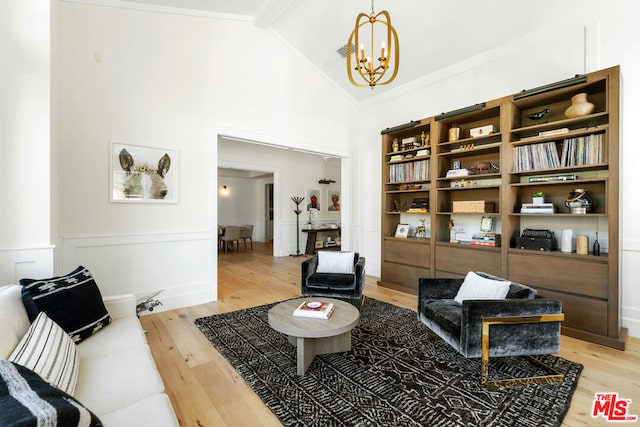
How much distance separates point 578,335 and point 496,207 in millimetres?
1601

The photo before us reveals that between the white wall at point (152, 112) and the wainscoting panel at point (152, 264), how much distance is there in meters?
0.01

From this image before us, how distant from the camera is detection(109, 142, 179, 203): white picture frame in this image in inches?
131

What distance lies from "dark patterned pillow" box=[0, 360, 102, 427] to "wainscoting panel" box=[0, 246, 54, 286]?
1.74 metres

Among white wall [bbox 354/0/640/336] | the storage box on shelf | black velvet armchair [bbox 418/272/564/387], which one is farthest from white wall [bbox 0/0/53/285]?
white wall [bbox 354/0/640/336]

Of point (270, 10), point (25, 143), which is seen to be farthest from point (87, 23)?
point (270, 10)

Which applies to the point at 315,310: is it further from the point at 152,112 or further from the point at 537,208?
the point at 152,112

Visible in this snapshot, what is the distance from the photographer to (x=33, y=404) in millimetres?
808

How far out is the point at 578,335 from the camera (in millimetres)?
2867

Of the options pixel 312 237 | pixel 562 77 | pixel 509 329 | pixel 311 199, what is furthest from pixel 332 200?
pixel 509 329

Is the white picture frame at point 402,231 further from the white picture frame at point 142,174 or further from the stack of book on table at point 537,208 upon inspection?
the white picture frame at point 142,174

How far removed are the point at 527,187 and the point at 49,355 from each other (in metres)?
4.47

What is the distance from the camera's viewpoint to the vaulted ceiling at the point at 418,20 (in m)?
3.27

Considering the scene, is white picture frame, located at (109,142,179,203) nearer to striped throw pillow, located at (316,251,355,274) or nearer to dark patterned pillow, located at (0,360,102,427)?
striped throw pillow, located at (316,251,355,274)

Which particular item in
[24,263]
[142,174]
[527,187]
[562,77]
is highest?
[562,77]
